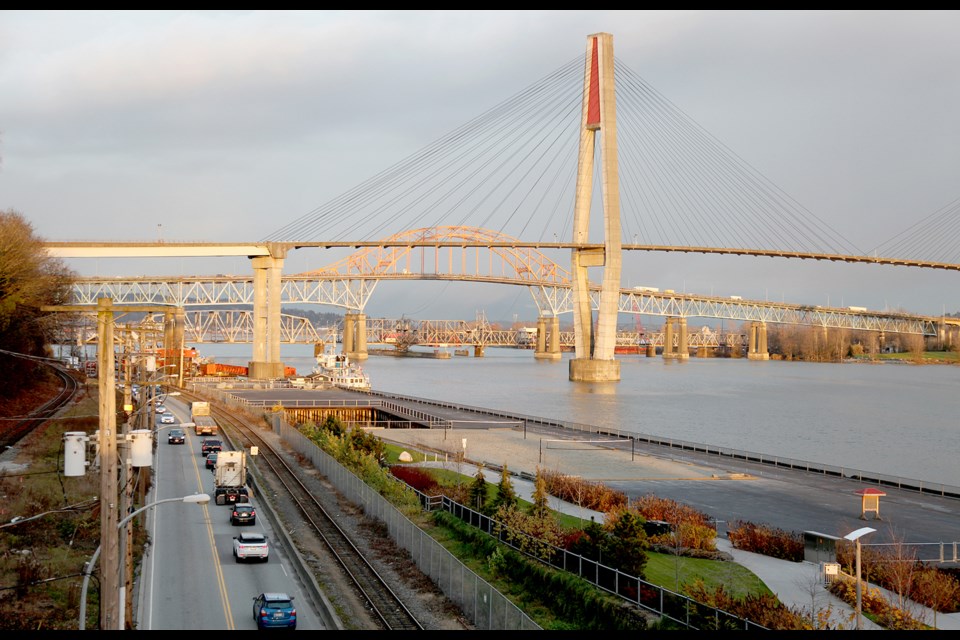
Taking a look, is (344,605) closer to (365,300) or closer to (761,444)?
(761,444)

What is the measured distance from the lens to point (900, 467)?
45.4m

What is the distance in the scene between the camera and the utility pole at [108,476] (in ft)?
37.1

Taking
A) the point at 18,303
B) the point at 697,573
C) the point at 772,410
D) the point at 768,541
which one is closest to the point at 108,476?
the point at 697,573

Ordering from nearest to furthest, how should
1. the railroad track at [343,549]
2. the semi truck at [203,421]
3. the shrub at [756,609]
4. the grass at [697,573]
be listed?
the shrub at [756,609]
the railroad track at [343,549]
the grass at [697,573]
the semi truck at [203,421]

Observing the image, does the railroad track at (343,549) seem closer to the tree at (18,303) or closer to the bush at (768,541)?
the bush at (768,541)

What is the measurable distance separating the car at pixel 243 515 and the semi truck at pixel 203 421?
1976 cm

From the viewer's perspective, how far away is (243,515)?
85.6ft

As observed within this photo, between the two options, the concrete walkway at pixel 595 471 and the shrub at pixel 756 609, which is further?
the concrete walkway at pixel 595 471

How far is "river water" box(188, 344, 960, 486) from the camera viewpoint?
167 feet

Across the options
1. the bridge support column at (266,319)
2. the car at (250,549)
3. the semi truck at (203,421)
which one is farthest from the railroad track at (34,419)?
the bridge support column at (266,319)

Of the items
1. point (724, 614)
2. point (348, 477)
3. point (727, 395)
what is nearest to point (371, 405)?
point (348, 477)

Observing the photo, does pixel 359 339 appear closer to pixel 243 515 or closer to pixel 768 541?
pixel 243 515

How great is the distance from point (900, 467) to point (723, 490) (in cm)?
1757

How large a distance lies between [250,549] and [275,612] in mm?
5465
